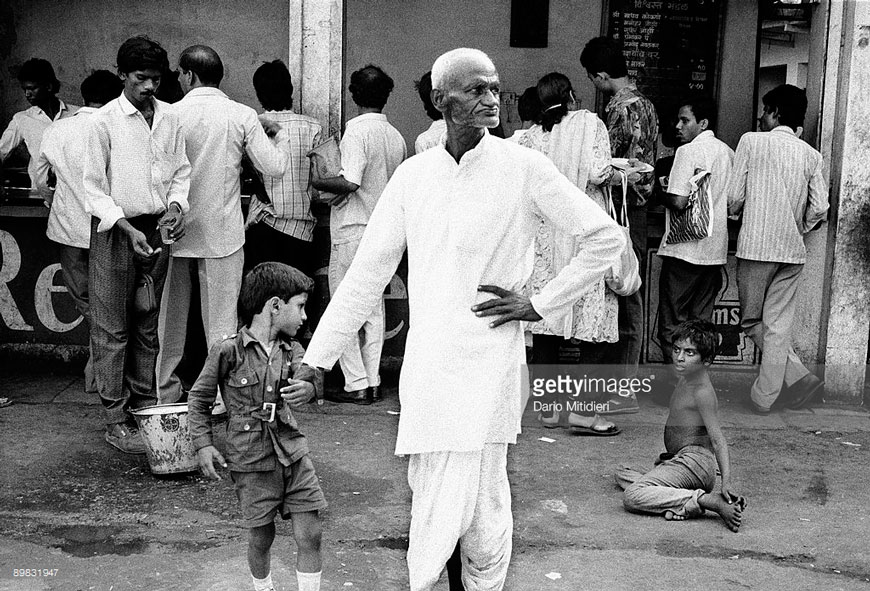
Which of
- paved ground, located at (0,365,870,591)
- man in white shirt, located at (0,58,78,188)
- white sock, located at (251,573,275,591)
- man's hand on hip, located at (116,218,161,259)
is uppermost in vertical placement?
man in white shirt, located at (0,58,78,188)

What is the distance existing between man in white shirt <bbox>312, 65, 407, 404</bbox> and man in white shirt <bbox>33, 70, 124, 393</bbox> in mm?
1388

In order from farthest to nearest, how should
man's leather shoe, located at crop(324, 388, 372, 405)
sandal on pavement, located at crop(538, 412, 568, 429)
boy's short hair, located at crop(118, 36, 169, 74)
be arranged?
1. man's leather shoe, located at crop(324, 388, 372, 405)
2. sandal on pavement, located at crop(538, 412, 568, 429)
3. boy's short hair, located at crop(118, 36, 169, 74)

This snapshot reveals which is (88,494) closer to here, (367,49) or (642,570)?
(642,570)

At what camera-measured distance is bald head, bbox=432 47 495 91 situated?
3572 mm

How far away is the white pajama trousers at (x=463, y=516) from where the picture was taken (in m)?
3.63

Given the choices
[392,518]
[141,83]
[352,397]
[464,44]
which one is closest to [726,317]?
[352,397]

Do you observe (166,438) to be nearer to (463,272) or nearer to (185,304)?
(185,304)

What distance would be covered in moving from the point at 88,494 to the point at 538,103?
11.2ft

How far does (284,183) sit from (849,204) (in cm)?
359

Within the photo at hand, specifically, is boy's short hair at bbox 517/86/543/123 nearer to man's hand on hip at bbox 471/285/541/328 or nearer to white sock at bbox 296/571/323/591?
man's hand on hip at bbox 471/285/541/328

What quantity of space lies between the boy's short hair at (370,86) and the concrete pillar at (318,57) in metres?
0.14

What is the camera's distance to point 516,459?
20.1 ft

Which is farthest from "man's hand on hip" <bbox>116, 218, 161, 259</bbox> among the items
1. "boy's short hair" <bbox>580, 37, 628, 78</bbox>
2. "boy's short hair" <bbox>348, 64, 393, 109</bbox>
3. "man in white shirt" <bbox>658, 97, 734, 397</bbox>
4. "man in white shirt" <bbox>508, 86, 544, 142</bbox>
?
"man in white shirt" <bbox>658, 97, 734, 397</bbox>

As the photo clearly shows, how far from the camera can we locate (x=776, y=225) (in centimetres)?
713
